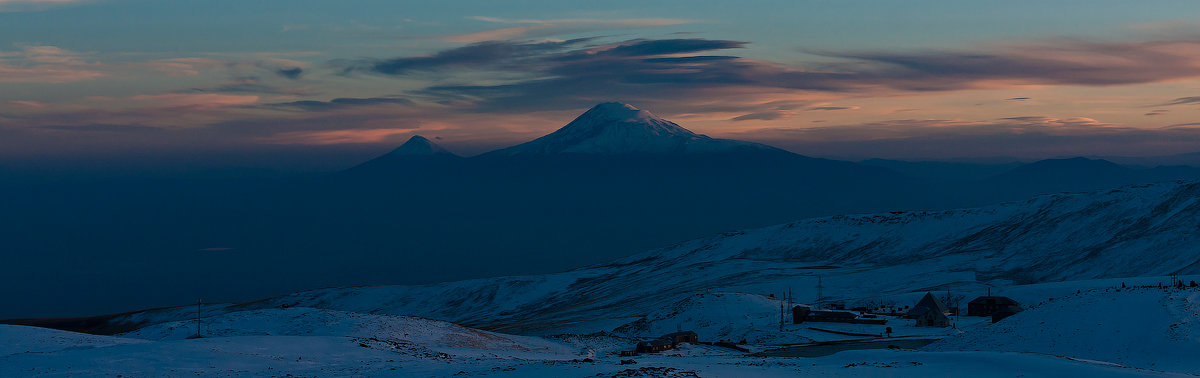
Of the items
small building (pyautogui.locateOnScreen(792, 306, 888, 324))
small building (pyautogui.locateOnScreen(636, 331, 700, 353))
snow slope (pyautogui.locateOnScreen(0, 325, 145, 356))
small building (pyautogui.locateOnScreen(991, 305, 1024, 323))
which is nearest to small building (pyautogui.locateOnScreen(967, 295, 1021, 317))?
small building (pyautogui.locateOnScreen(991, 305, 1024, 323))

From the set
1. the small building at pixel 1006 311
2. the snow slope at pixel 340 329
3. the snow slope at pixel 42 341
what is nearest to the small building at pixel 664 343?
the snow slope at pixel 340 329

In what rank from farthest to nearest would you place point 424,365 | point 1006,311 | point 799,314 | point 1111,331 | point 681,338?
1. point 799,314
2. point 1006,311
3. point 681,338
4. point 1111,331
5. point 424,365

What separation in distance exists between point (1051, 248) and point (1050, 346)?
409 ft

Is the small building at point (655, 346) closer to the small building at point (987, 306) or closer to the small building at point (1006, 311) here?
the small building at point (1006, 311)

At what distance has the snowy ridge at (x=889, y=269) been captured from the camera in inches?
5719

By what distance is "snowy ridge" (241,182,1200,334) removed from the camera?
14525cm

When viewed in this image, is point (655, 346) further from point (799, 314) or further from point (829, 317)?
point (829, 317)

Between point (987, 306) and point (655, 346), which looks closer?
point (655, 346)

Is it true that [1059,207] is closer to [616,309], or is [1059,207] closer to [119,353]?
[616,309]

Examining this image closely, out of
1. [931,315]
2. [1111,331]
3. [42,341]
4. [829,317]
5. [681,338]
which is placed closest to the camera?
[1111,331]

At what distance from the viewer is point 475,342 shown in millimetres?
72812

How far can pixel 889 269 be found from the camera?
16525 centimetres

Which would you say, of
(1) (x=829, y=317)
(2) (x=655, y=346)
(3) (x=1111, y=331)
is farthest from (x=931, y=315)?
(3) (x=1111, y=331)

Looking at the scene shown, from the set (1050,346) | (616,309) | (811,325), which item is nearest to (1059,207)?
(616,309)
